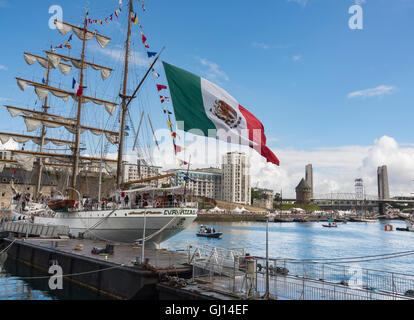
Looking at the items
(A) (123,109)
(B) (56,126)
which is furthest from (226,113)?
(B) (56,126)

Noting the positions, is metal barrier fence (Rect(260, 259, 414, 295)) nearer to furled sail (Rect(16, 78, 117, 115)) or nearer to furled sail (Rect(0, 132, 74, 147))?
furled sail (Rect(16, 78, 117, 115))

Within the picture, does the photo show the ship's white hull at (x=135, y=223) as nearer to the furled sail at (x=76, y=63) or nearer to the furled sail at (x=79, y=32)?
the furled sail at (x=76, y=63)

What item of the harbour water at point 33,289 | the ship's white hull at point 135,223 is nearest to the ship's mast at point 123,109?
the ship's white hull at point 135,223

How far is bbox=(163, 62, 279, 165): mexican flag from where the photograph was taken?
13.1m

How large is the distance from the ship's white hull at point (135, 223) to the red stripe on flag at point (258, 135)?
15.1 m

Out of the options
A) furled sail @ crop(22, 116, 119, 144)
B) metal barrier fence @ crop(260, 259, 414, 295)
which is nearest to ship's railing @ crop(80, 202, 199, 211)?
metal barrier fence @ crop(260, 259, 414, 295)

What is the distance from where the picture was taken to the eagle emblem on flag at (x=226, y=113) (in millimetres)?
13212

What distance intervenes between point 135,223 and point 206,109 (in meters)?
18.4

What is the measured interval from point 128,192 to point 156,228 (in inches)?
182

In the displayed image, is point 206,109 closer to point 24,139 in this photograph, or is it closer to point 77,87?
point 77,87

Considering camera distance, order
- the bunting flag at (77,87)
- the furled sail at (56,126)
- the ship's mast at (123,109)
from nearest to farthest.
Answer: the ship's mast at (123,109)
the bunting flag at (77,87)
the furled sail at (56,126)

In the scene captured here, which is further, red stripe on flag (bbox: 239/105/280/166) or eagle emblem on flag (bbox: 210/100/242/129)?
eagle emblem on flag (bbox: 210/100/242/129)
